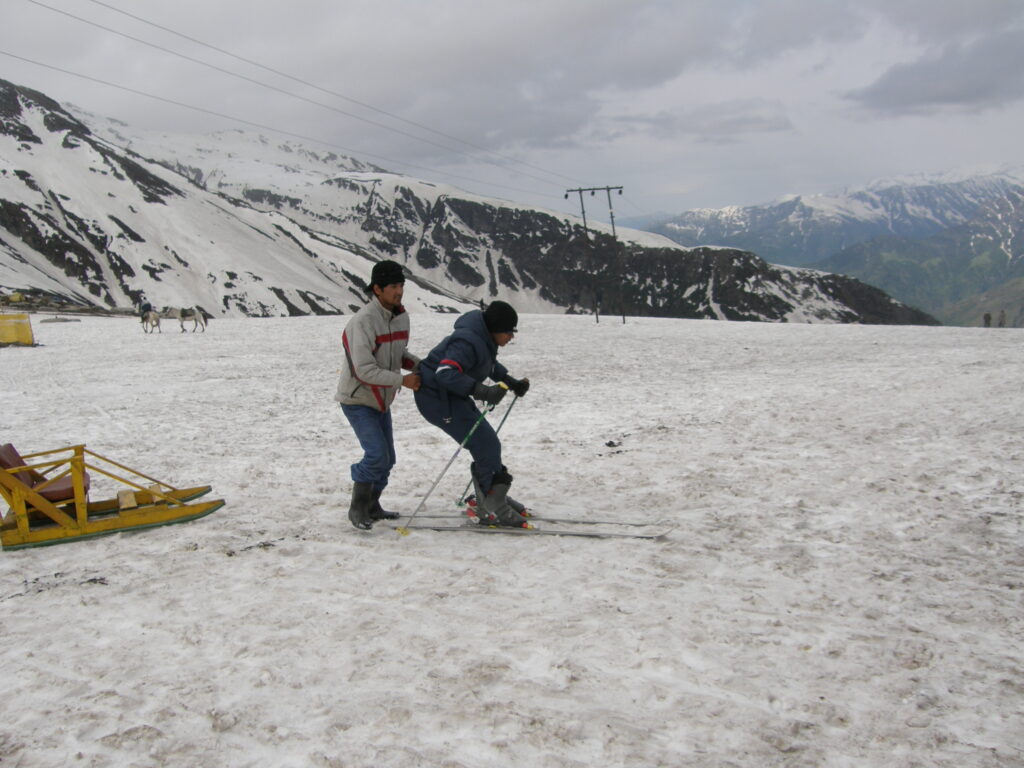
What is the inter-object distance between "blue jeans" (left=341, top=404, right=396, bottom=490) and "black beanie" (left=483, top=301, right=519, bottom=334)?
1.61m

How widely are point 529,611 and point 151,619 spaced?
9.73ft

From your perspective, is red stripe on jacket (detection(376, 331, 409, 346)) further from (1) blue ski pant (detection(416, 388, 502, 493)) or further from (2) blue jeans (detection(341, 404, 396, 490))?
(2) blue jeans (detection(341, 404, 396, 490))

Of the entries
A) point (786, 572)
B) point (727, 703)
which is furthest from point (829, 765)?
point (786, 572)

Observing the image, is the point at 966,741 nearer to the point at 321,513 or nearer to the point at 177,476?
the point at 321,513

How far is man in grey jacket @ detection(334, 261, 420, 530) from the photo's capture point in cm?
681

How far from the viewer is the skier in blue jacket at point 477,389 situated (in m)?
6.72

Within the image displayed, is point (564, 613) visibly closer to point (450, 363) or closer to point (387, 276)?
point (450, 363)

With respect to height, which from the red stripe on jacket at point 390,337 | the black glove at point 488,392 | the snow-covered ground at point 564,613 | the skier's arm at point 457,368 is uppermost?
the red stripe on jacket at point 390,337

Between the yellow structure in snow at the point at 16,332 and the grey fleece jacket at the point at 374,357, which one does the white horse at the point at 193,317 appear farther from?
the grey fleece jacket at the point at 374,357

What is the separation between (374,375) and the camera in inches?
267

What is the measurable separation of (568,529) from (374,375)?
9.06ft

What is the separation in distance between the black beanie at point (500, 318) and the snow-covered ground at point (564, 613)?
2273 mm

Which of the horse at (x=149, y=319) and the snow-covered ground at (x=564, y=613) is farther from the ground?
the horse at (x=149, y=319)

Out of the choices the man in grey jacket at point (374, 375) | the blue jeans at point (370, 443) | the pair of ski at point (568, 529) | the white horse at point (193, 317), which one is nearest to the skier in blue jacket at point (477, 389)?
the pair of ski at point (568, 529)
